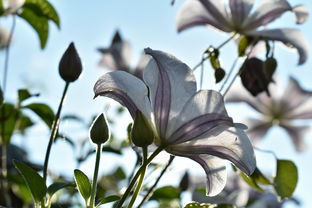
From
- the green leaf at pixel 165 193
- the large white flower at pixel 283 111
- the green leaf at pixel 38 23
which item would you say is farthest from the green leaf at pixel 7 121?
the large white flower at pixel 283 111

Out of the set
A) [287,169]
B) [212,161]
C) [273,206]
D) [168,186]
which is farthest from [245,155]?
[273,206]

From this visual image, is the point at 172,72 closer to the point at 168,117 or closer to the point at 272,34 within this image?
the point at 168,117

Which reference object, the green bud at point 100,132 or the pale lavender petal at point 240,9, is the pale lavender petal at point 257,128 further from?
the green bud at point 100,132

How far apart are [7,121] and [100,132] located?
530 mm

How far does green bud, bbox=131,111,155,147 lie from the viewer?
2.43 ft

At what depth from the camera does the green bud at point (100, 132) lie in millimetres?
820

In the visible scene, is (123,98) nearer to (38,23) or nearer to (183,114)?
(183,114)

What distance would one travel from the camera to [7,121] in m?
1.30

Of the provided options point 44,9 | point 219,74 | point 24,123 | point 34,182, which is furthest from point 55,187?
point 24,123

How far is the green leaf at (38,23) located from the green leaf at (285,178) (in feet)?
1.84

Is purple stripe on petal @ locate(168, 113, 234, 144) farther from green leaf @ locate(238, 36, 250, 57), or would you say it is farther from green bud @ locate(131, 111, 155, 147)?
green leaf @ locate(238, 36, 250, 57)

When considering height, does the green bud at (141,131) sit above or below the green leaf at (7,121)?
above

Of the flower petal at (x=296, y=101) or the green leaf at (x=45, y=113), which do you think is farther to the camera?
the flower petal at (x=296, y=101)

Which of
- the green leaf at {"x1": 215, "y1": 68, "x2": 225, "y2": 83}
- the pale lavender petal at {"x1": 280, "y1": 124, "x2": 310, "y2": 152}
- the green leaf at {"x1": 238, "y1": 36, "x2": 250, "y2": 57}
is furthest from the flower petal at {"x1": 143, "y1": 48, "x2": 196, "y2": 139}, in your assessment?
the pale lavender petal at {"x1": 280, "y1": 124, "x2": 310, "y2": 152}
